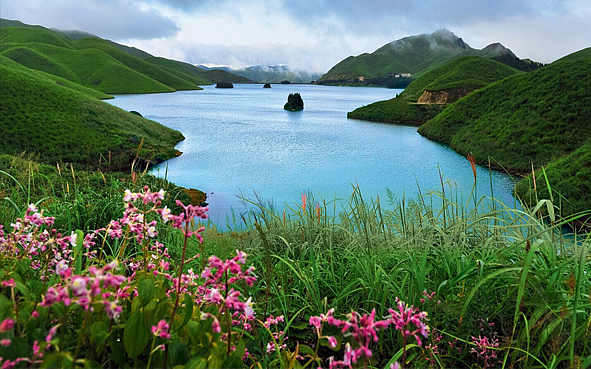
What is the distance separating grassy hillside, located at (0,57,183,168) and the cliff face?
5137 cm

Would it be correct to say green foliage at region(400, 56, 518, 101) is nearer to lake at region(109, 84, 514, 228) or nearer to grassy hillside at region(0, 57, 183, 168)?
lake at region(109, 84, 514, 228)

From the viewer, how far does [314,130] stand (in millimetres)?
59531

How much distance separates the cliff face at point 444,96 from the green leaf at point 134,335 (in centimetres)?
8145

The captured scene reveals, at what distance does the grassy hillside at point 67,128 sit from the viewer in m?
33.0

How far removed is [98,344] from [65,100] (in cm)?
5162

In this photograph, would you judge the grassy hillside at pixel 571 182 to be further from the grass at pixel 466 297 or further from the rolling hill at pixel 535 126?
the grass at pixel 466 297

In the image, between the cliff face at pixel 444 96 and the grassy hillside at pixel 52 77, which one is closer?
the grassy hillside at pixel 52 77

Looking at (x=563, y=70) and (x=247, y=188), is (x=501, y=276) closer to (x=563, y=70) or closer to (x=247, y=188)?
(x=247, y=188)

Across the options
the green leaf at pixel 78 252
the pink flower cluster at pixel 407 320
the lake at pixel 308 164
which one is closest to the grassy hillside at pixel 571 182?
the lake at pixel 308 164

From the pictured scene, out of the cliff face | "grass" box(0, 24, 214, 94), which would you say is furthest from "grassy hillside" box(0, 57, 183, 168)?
"grass" box(0, 24, 214, 94)

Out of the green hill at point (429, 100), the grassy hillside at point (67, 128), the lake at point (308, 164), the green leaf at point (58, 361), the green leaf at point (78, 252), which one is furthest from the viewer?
the green hill at point (429, 100)

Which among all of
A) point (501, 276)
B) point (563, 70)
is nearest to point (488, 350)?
point (501, 276)

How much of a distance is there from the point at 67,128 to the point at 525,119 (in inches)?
1800

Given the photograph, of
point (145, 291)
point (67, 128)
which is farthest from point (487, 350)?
point (67, 128)
